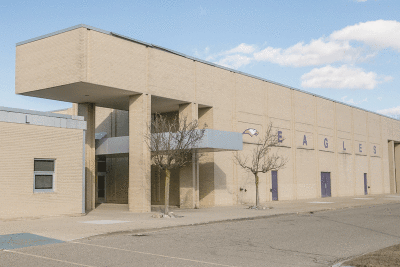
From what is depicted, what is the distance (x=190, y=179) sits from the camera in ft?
98.5

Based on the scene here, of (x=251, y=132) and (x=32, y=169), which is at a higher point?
(x=251, y=132)

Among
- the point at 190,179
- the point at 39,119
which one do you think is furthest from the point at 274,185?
the point at 39,119

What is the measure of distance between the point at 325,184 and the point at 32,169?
1288 inches

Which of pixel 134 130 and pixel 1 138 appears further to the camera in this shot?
pixel 134 130

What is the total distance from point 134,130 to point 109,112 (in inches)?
518

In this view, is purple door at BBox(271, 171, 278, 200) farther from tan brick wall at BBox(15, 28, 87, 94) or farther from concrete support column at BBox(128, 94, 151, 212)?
tan brick wall at BBox(15, 28, 87, 94)

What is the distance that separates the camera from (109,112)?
39219 mm

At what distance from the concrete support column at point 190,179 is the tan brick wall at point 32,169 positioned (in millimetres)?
8781

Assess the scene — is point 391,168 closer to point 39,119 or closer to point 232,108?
point 232,108

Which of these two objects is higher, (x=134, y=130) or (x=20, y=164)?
(x=134, y=130)

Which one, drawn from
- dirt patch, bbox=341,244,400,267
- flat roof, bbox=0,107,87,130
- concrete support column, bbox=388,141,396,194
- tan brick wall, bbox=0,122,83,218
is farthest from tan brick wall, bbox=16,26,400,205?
dirt patch, bbox=341,244,400,267

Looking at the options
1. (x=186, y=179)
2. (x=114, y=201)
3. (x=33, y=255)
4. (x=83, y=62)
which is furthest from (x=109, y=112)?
(x=33, y=255)

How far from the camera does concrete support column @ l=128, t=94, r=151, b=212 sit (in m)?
26.1

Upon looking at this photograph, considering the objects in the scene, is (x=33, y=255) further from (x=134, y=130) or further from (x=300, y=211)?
(x=300, y=211)
